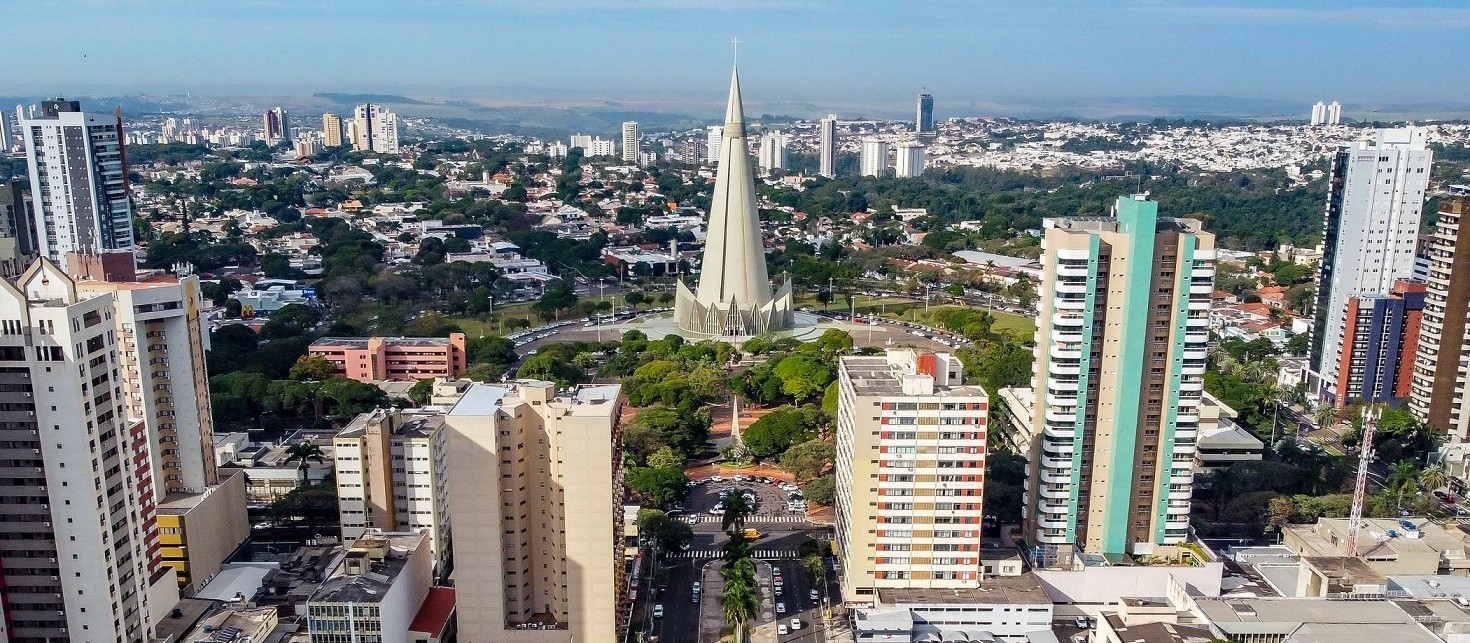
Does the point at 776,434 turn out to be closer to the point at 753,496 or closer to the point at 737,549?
the point at 753,496

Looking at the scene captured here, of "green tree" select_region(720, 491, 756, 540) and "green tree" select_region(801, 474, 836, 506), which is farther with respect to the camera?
"green tree" select_region(801, 474, 836, 506)

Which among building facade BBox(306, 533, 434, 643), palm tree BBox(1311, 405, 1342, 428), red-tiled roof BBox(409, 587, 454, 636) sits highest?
building facade BBox(306, 533, 434, 643)

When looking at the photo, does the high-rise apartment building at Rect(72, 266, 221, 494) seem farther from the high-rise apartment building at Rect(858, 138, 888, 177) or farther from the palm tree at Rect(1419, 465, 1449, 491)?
the high-rise apartment building at Rect(858, 138, 888, 177)

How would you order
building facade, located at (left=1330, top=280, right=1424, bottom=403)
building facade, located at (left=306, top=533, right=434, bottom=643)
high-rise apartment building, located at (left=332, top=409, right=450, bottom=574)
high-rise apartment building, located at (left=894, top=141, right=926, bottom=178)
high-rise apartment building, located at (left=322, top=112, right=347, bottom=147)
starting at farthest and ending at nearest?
high-rise apartment building, located at (left=894, top=141, right=926, bottom=178) < high-rise apartment building, located at (left=322, top=112, right=347, bottom=147) < building facade, located at (left=1330, top=280, right=1424, bottom=403) < high-rise apartment building, located at (left=332, top=409, right=450, bottom=574) < building facade, located at (left=306, top=533, right=434, bottom=643)

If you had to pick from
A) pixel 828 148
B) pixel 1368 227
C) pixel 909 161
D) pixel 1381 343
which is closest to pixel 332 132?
pixel 828 148

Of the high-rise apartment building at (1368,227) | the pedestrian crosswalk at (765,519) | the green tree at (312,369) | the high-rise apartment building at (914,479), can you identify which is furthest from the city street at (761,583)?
the high-rise apartment building at (1368,227)

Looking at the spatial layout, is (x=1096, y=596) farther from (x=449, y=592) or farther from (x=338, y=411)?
(x=338, y=411)

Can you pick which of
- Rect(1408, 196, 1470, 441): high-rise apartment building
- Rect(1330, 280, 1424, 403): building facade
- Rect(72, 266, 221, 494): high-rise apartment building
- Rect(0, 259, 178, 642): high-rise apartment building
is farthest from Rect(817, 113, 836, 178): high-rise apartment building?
Rect(0, 259, 178, 642): high-rise apartment building
